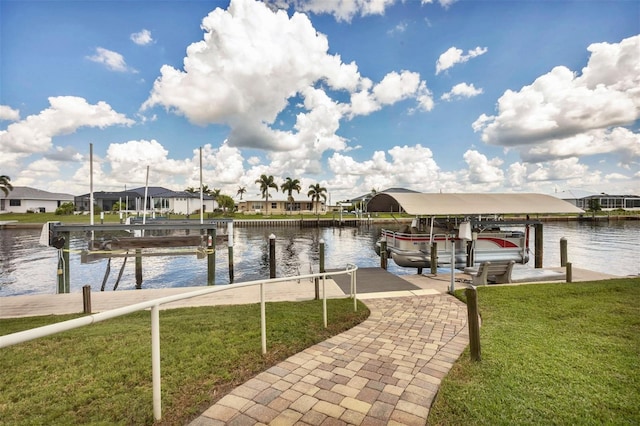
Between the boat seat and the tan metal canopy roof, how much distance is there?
2849 millimetres

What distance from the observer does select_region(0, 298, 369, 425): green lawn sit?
312 centimetres

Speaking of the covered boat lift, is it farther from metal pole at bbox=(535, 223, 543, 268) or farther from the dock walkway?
the dock walkway

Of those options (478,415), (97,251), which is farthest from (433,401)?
(97,251)

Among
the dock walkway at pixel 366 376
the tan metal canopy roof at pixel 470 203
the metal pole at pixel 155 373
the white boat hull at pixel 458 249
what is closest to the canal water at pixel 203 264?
the white boat hull at pixel 458 249

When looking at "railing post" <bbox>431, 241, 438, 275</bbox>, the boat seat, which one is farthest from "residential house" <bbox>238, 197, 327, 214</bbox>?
the boat seat

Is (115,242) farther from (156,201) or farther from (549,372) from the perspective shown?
(156,201)

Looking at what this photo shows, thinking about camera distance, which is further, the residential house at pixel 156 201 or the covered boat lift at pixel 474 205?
the residential house at pixel 156 201

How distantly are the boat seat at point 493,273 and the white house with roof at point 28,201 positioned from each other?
89.2 meters

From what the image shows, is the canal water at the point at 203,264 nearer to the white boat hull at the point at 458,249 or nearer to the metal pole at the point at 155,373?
the white boat hull at the point at 458,249

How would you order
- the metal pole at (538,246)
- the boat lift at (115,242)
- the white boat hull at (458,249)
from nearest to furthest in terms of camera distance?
the boat lift at (115,242), the white boat hull at (458,249), the metal pole at (538,246)

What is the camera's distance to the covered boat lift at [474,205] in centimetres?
1319

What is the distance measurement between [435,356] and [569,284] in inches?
310

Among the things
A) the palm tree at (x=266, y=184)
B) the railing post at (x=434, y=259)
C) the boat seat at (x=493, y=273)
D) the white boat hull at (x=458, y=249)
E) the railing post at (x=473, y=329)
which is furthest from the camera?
the palm tree at (x=266, y=184)

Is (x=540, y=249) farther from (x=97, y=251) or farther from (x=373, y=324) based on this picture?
(x=97, y=251)
